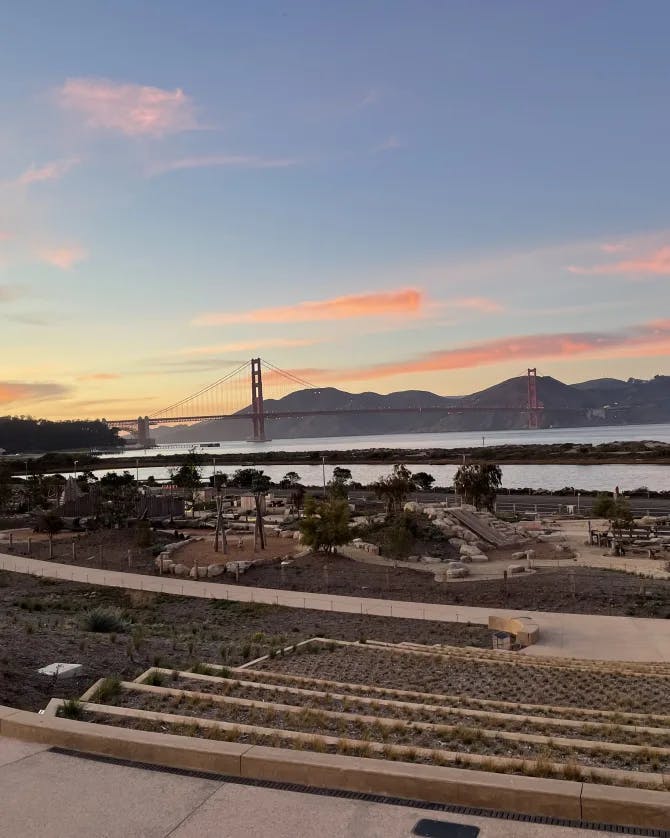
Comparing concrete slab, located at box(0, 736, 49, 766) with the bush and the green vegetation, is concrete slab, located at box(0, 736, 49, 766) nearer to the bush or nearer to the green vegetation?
the bush

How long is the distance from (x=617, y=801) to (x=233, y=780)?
9.49ft

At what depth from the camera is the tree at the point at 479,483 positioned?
44.0 meters

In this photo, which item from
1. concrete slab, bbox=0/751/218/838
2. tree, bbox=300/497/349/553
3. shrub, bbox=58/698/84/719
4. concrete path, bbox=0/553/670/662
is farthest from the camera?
tree, bbox=300/497/349/553

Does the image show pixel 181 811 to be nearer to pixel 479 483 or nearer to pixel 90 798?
pixel 90 798

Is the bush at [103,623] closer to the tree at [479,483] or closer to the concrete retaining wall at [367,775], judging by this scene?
the concrete retaining wall at [367,775]

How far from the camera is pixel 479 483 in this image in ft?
144

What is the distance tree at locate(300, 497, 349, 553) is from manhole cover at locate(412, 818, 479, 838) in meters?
24.4

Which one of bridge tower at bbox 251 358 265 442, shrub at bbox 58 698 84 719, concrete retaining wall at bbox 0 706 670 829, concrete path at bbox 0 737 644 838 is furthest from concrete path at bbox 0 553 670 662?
bridge tower at bbox 251 358 265 442

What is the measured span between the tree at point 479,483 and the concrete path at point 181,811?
39.0m

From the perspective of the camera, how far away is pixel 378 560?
3091 centimetres

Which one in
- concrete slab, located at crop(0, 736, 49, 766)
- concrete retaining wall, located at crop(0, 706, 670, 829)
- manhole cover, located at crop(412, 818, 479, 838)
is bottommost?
manhole cover, located at crop(412, 818, 479, 838)

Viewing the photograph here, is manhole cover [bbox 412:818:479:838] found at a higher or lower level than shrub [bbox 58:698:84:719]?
higher

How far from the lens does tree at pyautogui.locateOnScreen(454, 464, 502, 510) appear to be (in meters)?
44.0

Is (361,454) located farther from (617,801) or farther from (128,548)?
(617,801)
